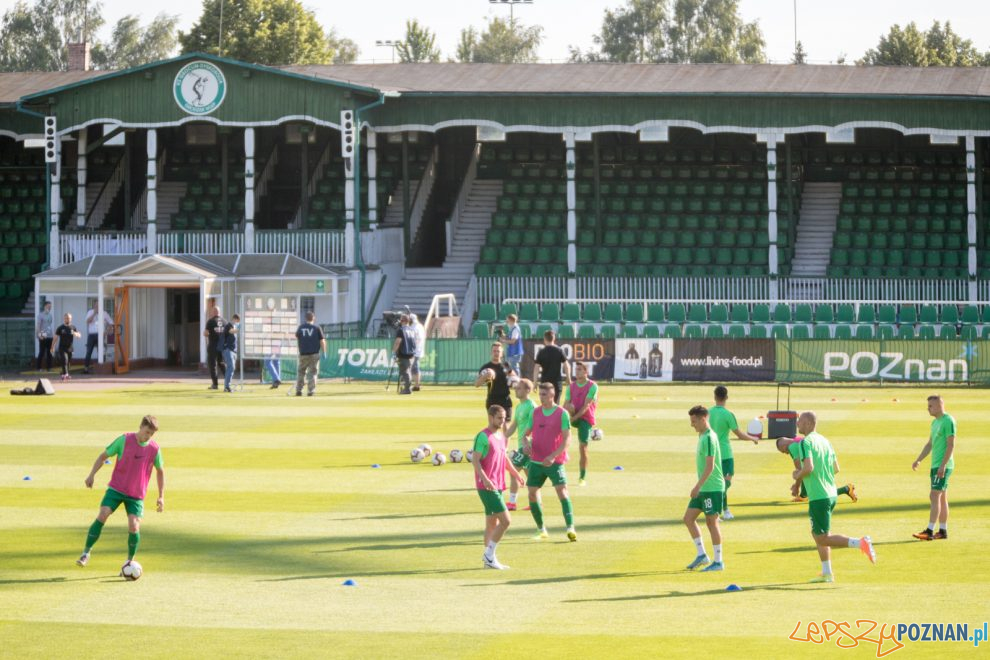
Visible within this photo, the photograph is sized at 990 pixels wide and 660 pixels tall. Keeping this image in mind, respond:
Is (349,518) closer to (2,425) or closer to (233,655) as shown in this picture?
(233,655)

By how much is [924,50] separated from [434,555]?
266 ft

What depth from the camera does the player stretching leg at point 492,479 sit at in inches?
645

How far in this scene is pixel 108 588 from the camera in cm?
Result: 1579

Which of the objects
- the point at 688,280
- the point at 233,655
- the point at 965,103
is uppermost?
the point at 965,103

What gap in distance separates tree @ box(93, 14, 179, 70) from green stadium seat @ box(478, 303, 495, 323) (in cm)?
7051

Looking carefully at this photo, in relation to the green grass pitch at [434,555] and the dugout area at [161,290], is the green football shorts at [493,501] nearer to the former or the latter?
the green grass pitch at [434,555]

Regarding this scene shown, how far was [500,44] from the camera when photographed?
118938 millimetres

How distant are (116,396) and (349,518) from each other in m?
Result: 18.1

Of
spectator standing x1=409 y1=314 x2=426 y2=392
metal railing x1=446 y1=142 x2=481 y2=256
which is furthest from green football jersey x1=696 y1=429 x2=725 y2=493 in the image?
metal railing x1=446 y1=142 x2=481 y2=256

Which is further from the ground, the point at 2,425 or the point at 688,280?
the point at 688,280

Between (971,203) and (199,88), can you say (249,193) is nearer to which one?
(199,88)

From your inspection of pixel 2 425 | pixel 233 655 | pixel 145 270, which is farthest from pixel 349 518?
pixel 145 270

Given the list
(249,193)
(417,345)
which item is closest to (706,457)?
(417,345)

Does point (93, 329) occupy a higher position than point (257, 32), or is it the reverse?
point (257, 32)
